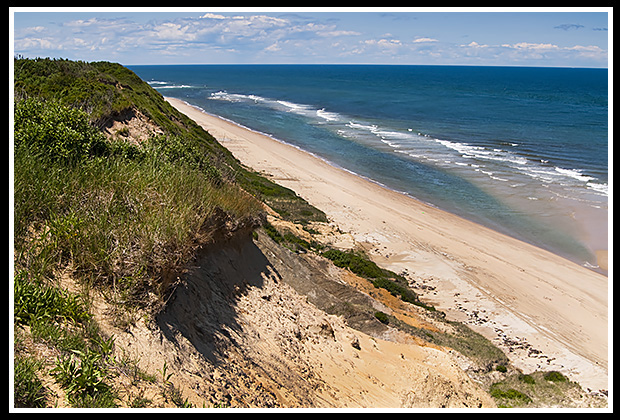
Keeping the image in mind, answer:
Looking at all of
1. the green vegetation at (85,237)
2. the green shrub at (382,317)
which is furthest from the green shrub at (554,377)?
the green vegetation at (85,237)

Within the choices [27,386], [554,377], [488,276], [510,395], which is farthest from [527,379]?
[27,386]

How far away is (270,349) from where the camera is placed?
306 inches

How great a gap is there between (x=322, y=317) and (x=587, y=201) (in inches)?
1137

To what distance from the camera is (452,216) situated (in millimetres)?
30125

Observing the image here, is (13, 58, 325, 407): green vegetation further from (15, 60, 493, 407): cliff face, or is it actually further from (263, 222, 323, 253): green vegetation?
(263, 222, 323, 253): green vegetation

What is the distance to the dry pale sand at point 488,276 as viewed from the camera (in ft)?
50.3

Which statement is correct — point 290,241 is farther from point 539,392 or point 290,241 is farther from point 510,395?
point 539,392

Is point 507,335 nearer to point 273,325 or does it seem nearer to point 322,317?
point 322,317

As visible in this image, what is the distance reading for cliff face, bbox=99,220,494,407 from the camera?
593 cm

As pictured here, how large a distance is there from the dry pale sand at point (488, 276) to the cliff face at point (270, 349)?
5512 millimetres

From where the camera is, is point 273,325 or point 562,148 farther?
point 562,148

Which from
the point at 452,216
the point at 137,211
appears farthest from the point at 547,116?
the point at 137,211

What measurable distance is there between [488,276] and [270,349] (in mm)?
15526
